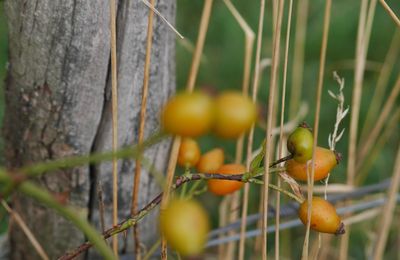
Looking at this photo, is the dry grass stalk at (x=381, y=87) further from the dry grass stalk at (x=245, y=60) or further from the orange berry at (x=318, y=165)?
the orange berry at (x=318, y=165)

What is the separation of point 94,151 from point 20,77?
212 mm

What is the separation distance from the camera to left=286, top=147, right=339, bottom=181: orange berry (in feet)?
3.22

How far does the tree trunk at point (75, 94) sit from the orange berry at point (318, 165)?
14.9 inches

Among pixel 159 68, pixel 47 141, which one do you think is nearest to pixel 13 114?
pixel 47 141

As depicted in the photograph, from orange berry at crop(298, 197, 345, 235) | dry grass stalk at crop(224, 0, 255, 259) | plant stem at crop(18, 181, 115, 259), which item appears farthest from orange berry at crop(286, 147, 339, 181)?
plant stem at crop(18, 181, 115, 259)

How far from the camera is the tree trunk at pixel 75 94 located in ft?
3.71

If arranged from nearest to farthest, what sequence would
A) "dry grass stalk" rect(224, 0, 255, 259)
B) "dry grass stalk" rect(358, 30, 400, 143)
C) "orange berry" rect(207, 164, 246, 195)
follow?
"orange berry" rect(207, 164, 246, 195)
"dry grass stalk" rect(224, 0, 255, 259)
"dry grass stalk" rect(358, 30, 400, 143)

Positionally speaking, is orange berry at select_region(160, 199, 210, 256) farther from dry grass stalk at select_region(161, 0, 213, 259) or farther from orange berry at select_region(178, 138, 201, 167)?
orange berry at select_region(178, 138, 201, 167)

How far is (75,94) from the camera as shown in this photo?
1214 mm

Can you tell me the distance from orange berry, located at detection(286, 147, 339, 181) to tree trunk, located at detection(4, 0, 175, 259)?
0.38m

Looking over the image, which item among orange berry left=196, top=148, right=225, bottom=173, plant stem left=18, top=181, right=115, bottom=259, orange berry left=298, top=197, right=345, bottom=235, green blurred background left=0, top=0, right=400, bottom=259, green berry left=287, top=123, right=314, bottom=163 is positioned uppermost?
green blurred background left=0, top=0, right=400, bottom=259

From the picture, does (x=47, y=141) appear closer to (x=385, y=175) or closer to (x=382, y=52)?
(x=385, y=175)

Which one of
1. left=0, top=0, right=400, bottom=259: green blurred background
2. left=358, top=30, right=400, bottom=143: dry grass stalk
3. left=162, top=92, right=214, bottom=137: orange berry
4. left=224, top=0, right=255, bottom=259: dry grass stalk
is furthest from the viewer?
left=0, top=0, right=400, bottom=259: green blurred background

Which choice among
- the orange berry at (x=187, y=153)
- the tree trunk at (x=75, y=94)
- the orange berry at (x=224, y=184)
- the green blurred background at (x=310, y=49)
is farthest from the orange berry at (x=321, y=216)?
the green blurred background at (x=310, y=49)
